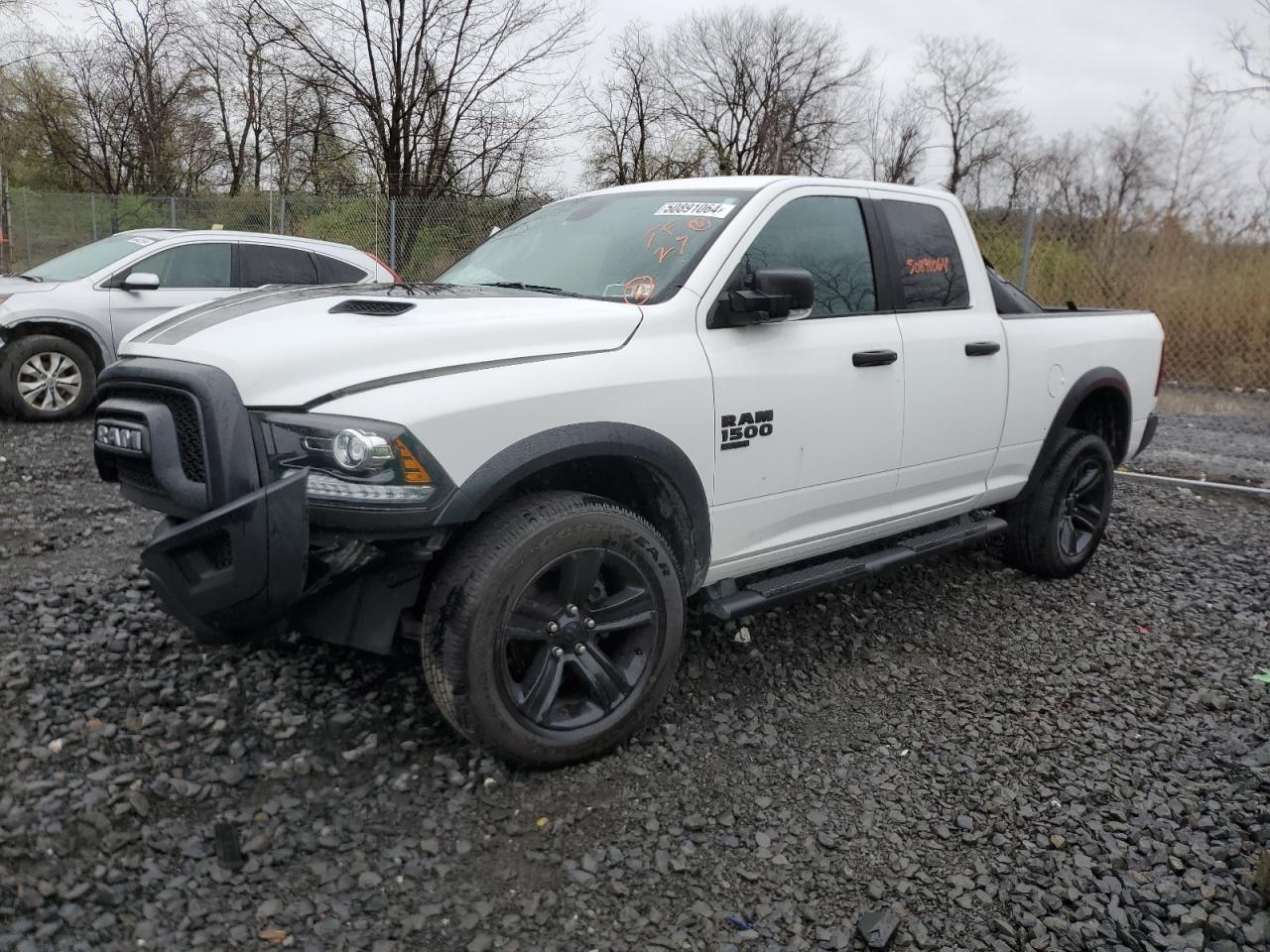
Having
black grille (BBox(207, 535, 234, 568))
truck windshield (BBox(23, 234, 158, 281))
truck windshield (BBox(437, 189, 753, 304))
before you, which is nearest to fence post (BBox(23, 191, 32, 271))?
truck windshield (BBox(23, 234, 158, 281))

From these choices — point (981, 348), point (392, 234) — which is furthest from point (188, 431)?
point (392, 234)

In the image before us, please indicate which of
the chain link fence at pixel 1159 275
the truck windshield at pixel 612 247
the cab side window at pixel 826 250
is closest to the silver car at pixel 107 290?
the chain link fence at pixel 1159 275

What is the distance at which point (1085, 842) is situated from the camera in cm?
283

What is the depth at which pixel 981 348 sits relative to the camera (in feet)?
14.0

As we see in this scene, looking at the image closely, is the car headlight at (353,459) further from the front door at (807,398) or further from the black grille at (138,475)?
the front door at (807,398)

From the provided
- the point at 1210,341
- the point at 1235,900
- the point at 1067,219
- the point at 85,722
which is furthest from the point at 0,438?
the point at 1210,341

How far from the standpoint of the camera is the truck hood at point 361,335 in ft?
8.75

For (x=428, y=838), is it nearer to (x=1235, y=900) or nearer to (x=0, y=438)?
(x=1235, y=900)

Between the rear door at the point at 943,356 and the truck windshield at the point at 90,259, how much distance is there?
23.2 feet

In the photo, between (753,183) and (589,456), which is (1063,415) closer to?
(753,183)

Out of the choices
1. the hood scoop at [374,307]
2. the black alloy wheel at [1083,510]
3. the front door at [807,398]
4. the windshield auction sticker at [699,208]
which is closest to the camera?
the hood scoop at [374,307]

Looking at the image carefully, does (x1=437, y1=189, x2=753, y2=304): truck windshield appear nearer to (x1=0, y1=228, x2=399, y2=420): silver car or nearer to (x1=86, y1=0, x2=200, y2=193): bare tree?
(x1=0, y1=228, x2=399, y2=420): silver car

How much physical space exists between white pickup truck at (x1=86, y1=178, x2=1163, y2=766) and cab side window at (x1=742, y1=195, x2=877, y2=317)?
1 cm

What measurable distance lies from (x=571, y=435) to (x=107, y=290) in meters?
7.04
